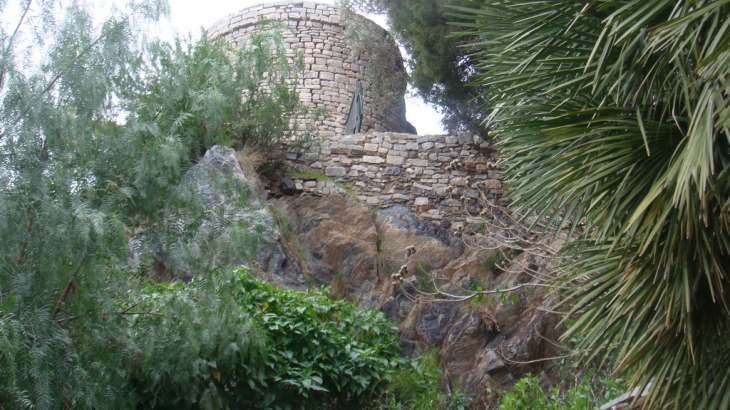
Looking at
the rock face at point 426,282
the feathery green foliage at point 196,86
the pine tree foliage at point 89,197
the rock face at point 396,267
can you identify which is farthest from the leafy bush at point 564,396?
the feathery green foliage at point 196,86

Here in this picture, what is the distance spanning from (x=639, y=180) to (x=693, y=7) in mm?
926

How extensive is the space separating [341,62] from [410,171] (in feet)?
10.5

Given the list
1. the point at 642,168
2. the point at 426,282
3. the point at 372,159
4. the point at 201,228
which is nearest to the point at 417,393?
the point at 426,282

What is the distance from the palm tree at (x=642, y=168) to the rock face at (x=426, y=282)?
2319 millimetres

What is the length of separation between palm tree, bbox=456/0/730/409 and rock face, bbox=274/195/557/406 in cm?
232

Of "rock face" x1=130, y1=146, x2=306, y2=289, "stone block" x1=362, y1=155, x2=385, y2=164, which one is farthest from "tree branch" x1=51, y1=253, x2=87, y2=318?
"stone block" x1=362, y1=155, x2=385, y2=164

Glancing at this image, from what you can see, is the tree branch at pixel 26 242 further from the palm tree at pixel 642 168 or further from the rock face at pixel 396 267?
the palm tree at pixel 642 168

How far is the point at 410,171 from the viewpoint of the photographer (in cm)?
1141

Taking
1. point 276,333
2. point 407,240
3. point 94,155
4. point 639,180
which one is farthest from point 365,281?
point 639,180

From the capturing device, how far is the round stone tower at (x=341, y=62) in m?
13.3

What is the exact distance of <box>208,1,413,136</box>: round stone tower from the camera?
43.5 ft

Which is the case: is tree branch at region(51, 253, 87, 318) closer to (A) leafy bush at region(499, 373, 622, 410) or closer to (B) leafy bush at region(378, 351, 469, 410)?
(B) leafy bush at region(378, 351, 469, 410)

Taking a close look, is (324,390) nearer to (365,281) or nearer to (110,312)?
(110,312)

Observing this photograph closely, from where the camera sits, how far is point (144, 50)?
540 centimetres
